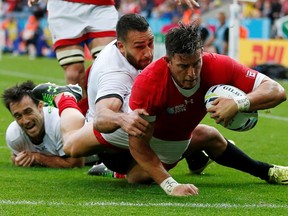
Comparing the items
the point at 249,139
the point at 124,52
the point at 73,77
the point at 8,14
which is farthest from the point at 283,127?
the point at 8,14

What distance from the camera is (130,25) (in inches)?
276

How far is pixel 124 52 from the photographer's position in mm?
7211

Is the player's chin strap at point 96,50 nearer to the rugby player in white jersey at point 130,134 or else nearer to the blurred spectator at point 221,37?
the rugby player in white jersey at point 130,134

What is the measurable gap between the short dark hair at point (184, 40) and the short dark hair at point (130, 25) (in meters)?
0.70

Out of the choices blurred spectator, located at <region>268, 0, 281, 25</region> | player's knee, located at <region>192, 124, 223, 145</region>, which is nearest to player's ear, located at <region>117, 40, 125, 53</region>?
player's knee, located at <region>192, 124, 223, 145</region>

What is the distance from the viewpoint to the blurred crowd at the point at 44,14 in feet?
92.1

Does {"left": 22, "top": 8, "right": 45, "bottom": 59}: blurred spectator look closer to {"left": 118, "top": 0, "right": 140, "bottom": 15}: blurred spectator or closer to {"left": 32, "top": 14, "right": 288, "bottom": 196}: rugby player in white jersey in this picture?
{"left": 118, "top": 0, "right": 140, "bottom": 15}: blurred spectator

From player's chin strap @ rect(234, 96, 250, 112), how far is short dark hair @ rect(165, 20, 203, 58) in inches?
17.6

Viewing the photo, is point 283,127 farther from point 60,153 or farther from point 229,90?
point 229,90

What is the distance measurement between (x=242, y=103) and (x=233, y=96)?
0.26 feet

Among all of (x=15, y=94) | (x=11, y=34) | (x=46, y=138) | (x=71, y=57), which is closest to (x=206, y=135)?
(x=46, y=138)

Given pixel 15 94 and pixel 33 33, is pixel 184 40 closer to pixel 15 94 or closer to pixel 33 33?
pixel 15 94

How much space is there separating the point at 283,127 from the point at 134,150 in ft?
19.0

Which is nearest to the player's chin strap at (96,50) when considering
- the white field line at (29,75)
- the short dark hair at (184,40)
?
the short dark hair at (184,40)
